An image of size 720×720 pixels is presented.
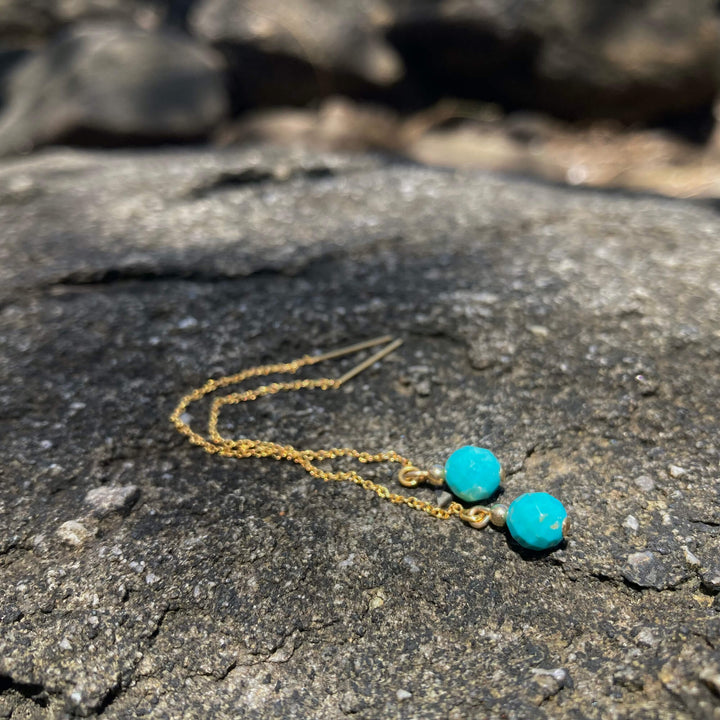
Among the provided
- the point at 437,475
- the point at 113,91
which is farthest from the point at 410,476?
the point at 113,91

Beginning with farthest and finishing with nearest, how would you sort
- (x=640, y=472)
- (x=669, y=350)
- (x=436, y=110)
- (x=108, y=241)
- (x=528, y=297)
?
(x=436, y=110)
(x=108, y=241)
(x=528, y=297)
(x=669, y=350)
(x=640, y=472)

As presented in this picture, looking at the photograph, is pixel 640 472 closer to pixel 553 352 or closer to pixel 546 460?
pixel 546 460

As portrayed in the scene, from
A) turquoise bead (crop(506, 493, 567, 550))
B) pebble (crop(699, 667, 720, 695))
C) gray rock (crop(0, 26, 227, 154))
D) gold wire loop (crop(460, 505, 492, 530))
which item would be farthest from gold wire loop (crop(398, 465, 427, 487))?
gray rock (crop(0, 26, 227, 154))

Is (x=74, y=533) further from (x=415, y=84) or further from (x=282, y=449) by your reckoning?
(x=415, y=84)

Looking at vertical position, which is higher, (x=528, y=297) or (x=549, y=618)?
(x=528, y=297)

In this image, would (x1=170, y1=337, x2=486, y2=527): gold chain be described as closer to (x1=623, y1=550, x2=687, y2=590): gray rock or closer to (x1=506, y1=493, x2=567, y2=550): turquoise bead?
(x1=506, y1=493, x2=567, y2=550): turquoise bead

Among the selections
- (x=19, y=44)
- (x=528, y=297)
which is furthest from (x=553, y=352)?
(x=19, y=44)
